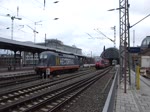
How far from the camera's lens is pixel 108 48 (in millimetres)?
74688

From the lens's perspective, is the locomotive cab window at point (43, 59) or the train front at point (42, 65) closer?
the train front at point (42, 65)

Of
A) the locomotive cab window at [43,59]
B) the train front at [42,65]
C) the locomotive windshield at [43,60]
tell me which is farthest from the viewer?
the locomotive cab window at [43,59]

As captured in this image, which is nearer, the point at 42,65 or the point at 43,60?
the point at 42,65

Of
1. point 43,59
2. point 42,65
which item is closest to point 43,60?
point 43,59

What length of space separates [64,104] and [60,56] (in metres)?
23.8

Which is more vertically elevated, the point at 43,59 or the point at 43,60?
the point at 43,59

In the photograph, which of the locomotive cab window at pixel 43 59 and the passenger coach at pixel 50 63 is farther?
the locomotive cab window at pixel 43 59

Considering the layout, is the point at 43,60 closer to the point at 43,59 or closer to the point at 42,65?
the point at 43,59

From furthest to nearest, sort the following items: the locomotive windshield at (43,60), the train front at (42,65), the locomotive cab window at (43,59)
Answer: the locomotive cab window at (43,59) → the locomotive windshield at (43,60) → the train front at (42,65)

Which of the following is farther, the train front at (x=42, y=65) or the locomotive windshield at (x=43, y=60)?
the locomotive windshield at (x=43, y=60)

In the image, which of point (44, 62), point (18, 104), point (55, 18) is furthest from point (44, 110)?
point (55, 18)

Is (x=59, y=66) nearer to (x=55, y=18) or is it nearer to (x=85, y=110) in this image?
(x=55, y=18)

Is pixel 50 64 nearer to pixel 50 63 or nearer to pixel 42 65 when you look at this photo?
pixel 50 63

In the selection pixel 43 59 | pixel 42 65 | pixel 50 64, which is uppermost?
pixel 43 59
